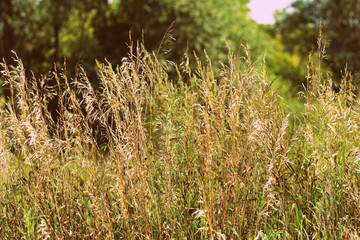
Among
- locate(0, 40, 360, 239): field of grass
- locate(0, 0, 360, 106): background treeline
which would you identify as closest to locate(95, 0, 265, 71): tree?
locate(0, 0, 360, 106): background treeline

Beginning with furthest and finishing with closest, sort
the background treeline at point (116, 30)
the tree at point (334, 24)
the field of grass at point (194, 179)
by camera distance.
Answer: the tree at point (334, 24)
the background treeline at point (116, 30)
the field of grass at point (194, 179)

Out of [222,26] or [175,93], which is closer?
[175,93]

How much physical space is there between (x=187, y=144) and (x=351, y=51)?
22.6 metres

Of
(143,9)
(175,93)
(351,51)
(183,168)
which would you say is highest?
(143,9)

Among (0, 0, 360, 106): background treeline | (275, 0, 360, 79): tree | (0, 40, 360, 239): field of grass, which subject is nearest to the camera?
(0, 40, 360, 239): field of grass

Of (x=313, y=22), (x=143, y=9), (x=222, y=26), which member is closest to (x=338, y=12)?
(x=313, y=22)

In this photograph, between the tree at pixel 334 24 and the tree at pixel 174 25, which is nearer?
the tree at pixel 174 25

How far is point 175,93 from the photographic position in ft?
11.7

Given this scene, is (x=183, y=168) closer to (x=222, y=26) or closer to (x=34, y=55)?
(x=222, y=26)

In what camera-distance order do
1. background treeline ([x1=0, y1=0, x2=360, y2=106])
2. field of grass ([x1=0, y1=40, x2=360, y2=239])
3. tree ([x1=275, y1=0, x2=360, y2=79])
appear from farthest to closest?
tree ([x1=275, y1=0, x2=360, y2=79]), background treeline ([x1=0, y1=0, x2=360, y2=106]), field of grass ([x1=0, y1=40, x2=360, y2=239])

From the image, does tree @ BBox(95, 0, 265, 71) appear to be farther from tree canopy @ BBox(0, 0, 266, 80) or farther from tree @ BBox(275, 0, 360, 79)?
tree @ BBox(275, 0, 360, 79)

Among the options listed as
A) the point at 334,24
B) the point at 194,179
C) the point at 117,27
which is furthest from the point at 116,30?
the point at 334,24

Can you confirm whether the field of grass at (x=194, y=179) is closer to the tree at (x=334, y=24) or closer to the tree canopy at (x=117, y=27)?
the tree canopy at (x=117, y=27)

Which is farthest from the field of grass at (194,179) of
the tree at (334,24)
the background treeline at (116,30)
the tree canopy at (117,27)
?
the tree at (334,24)
